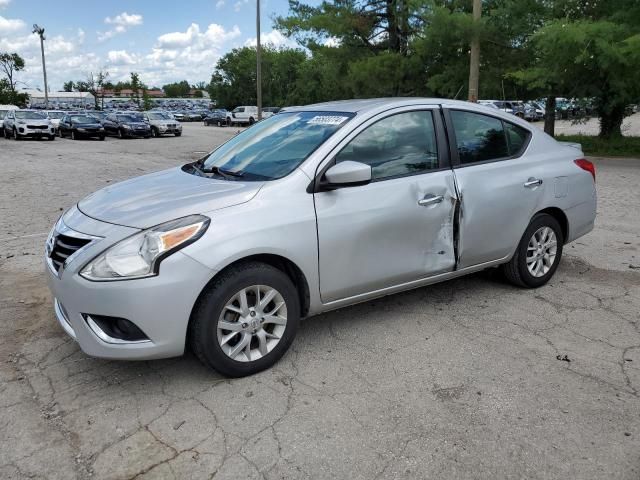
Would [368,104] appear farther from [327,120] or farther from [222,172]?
[222,172]

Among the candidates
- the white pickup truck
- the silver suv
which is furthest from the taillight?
the white pickup truck

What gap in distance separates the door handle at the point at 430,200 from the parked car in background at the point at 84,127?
28981 millimetres

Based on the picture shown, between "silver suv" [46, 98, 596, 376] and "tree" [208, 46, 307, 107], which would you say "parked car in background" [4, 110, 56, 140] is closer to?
"silver suv" [46, 98, 596, 376]

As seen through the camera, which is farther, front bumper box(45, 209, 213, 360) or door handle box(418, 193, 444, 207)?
door handle box(418, 193, 444, 207)

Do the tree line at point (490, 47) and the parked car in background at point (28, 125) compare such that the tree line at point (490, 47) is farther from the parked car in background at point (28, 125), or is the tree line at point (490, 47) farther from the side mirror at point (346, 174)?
the parked car in background at point (28, 125)

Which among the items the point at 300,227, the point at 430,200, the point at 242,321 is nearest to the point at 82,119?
the point at 430,200

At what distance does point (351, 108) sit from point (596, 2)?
1490 cm

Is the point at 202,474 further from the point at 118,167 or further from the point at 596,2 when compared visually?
the point at 596,2

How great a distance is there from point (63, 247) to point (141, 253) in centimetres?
62

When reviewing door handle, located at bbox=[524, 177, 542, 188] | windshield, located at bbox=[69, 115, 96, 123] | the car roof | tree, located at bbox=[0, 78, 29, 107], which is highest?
tree, located at bbox=[0, 78, 29, 107]

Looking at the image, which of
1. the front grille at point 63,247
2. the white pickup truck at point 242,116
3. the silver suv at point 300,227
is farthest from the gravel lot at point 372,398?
the white pickup truck at point 242,116

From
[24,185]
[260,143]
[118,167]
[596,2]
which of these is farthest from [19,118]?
[260,143]

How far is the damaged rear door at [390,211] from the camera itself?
3572mm

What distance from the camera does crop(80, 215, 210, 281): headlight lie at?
2.98 metres
